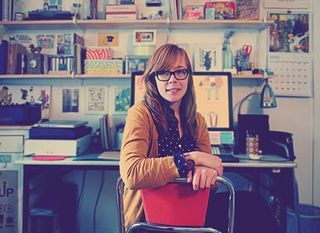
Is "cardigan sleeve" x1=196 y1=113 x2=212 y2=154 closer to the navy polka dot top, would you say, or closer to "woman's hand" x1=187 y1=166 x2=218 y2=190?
the navy polka dot top

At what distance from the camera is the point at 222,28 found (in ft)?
8.65

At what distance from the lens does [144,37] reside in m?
2.53

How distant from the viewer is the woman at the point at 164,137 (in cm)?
104

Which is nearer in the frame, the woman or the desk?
the woman

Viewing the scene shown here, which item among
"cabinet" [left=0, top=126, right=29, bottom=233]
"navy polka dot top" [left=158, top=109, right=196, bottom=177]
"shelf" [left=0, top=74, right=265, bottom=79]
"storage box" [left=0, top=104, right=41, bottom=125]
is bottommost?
"cabinet" [left=0, top=126, right=29, bottom=233]

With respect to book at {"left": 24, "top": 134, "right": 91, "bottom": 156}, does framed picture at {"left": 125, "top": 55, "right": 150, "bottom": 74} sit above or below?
above

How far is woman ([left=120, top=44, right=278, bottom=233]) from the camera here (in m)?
1.04

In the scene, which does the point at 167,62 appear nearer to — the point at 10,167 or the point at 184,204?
the point at 184,204

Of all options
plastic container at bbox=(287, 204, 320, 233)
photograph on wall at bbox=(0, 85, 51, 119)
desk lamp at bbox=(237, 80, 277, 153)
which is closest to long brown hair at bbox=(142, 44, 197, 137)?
desk lamp at bbox=(237, 80, 277, 153)

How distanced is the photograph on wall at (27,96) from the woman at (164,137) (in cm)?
161

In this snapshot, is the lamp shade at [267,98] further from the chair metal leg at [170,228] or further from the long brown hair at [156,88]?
the chair metal leg at [170,228]

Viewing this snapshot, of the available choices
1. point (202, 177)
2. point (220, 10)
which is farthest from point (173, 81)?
point (220, 10)

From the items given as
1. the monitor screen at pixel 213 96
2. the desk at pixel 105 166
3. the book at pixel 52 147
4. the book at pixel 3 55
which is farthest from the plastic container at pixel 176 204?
the book at pixel 3 55

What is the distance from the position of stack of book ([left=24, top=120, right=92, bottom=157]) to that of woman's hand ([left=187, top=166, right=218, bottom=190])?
1.26 meters
